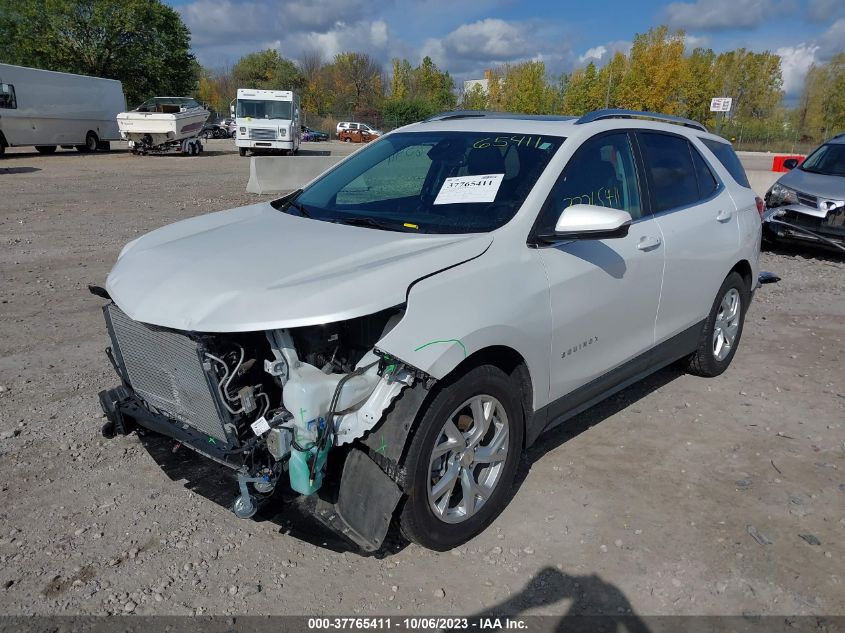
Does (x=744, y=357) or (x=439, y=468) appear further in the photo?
(x=744, y=357)

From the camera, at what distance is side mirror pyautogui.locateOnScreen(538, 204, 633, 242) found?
3.14 metres

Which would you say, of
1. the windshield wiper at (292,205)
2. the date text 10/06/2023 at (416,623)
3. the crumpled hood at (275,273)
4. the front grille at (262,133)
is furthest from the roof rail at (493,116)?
the front grille at (262,133)

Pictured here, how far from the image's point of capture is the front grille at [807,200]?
29.9ft

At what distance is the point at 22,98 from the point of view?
79.7ft

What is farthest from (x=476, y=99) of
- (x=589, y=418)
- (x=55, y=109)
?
(x=589, y=418)

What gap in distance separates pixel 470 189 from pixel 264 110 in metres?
27.8

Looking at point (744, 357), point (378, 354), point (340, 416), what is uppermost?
point (378, 354)

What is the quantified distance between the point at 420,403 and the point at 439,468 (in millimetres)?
459

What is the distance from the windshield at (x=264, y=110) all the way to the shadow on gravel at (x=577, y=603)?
2861 centimetres

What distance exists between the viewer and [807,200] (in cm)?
924

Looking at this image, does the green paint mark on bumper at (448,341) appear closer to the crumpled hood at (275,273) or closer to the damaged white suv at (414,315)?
the damaged white suv at (414,315)

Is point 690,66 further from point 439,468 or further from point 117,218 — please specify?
point 439,468

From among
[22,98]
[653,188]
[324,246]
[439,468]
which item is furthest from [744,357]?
[22,98]

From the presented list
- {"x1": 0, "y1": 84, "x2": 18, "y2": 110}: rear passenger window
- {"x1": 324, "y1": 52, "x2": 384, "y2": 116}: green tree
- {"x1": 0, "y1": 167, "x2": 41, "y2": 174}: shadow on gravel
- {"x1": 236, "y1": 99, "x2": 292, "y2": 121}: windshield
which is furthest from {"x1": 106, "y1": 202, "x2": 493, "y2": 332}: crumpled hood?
{"x1": 324, "y1": 52, "x2": 384, "y2": 116}: green tree
